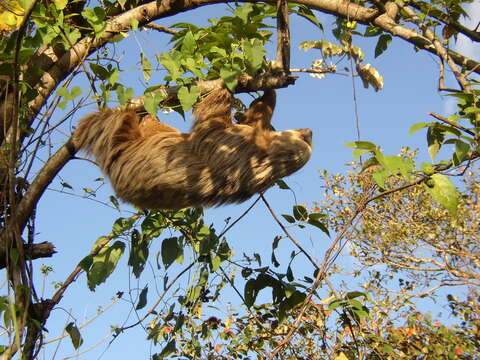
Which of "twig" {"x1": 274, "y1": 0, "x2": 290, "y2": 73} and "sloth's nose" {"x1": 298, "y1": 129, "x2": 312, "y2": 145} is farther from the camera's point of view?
"sloth's nose" {"x1": 298, "y1": 129, "x2": 312, "y2": 145}

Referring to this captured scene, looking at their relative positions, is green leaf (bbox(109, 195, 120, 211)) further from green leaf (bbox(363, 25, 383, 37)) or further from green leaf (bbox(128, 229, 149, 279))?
green leaf (bbox(363, 25, 383, 37))

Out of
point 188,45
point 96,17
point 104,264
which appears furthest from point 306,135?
point 96,17

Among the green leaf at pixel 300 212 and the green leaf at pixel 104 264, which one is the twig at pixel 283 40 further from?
the green leaf at pixel 104 264

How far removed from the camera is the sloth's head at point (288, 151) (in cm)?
448

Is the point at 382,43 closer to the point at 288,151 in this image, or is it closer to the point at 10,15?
the point at 288,151

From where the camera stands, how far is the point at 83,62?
3.46 m

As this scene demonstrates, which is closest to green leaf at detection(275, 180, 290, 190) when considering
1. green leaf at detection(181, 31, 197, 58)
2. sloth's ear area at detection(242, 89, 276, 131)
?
sloth's ear area at detection(242, 89, 276, 131)

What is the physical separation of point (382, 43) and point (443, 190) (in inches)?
82.9

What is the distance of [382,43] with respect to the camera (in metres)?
4.23

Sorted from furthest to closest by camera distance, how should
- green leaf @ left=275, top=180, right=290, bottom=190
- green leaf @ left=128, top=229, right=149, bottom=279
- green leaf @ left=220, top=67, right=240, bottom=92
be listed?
green leaf @ left=275, top=180, right=290, bottom=190 < green leaf @ left=128, top=229, right=149, bottom=279 < green leaf @ left=220, top=67, right=240, bottom=92

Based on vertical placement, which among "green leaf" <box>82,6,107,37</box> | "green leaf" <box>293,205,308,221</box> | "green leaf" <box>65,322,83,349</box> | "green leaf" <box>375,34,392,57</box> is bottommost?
"green leaf" <box>65,322,83,349</box>

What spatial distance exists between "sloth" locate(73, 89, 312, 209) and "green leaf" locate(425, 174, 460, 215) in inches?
79.9

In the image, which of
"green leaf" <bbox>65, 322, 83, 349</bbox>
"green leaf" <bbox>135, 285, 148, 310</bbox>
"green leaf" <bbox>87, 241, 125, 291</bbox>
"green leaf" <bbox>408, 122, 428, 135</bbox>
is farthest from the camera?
"green leaf" <bbox>135, 285, 148, 310</bbox>

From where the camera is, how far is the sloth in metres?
4.17
